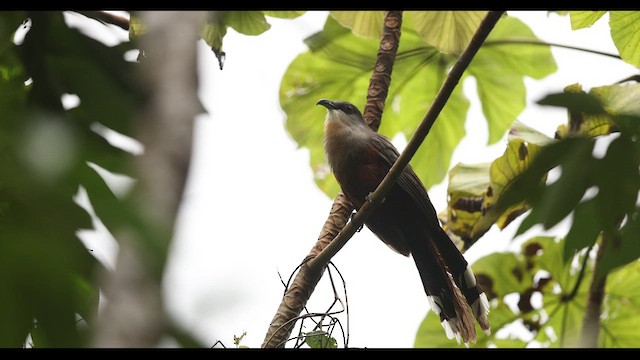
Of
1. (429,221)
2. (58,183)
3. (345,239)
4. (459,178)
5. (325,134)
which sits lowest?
(58,183)

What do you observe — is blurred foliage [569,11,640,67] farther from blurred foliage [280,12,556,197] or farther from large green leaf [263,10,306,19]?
large green leaf [263,10,306,19]

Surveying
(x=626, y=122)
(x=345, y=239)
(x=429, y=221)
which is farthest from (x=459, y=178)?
(x=626, y=122)

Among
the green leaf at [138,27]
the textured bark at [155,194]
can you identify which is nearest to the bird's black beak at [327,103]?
the green leaf at [138,27]

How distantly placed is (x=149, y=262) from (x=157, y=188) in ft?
→ 0.19

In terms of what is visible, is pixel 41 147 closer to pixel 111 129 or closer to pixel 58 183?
pixel 58 183

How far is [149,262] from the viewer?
0.54m

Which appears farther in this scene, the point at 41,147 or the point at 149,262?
the point at 41,147

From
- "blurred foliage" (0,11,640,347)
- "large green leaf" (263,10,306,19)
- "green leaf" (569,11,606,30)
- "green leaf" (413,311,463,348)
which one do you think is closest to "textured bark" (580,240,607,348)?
"blurred foliage" (0,11,640,347)

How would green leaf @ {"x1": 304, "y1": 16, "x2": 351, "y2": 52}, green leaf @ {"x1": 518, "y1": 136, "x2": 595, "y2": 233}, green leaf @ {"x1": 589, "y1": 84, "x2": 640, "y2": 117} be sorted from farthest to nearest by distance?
green leaf @ {"x1": 304, "y1": 16, "x2": 351, "y2": 52} → green leaf @ {"x1": 589, "y1": 84, "x2": 640, "y2": 117} → green leaf @ {"x1": 518, "y1": 136, "x2": 595, "y2": 233}

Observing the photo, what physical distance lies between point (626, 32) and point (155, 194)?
2.80 m

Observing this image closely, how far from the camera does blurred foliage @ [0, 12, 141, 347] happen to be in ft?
2.08

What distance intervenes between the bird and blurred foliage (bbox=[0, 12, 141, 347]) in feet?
7.08

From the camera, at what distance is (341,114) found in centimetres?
349

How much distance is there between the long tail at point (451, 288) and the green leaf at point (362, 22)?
1102 millimetres
